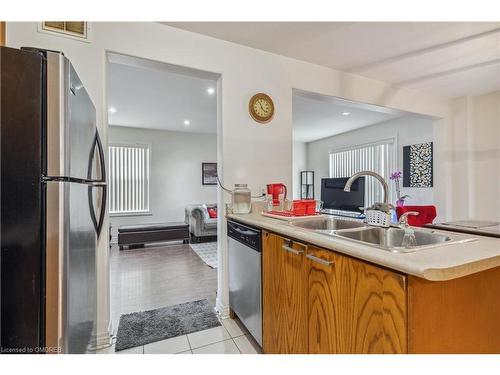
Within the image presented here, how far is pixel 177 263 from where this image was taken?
3738 mm

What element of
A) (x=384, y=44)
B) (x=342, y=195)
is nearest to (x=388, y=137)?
(x=342, y=195)

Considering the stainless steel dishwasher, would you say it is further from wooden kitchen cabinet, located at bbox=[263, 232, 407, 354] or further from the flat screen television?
the flat screen television

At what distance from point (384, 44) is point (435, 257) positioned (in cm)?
227

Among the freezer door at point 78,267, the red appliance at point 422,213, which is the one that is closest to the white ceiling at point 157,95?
the freezer door at point 78,267

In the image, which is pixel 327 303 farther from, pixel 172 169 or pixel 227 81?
pixel 172 169

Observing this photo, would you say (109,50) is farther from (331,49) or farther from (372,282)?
(372,282)

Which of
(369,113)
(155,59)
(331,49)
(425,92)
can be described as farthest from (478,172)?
(155,59)

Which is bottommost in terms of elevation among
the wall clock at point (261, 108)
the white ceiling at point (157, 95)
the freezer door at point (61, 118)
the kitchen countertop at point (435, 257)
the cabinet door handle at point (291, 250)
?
the cabinet door handle at point (291, 250)

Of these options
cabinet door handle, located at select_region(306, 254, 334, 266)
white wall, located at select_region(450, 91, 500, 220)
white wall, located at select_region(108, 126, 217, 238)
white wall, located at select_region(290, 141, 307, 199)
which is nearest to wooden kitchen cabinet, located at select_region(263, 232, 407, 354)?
cabinet door handle, located at select_region(306, 254, 334, 266)

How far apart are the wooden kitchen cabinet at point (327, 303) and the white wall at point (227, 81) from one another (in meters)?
0.84

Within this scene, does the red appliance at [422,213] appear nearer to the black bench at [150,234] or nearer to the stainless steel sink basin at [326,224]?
the stainless steel sink basin at [326,224]

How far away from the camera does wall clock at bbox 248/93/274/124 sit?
234 cm

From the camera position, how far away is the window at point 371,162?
5.10 meters
